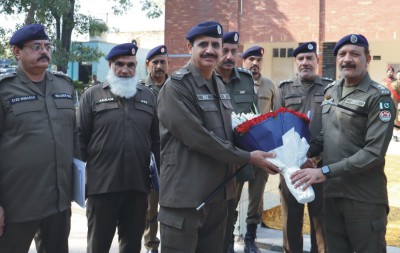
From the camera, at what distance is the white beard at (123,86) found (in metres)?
4.64

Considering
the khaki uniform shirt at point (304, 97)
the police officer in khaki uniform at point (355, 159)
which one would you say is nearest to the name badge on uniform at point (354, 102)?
the police officer in khaki uniform at point (355, 159)

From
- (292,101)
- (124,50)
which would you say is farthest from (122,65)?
(292,101)

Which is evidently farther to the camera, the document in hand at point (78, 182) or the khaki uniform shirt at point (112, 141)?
the khaki uniform shirt at point (112, 141)

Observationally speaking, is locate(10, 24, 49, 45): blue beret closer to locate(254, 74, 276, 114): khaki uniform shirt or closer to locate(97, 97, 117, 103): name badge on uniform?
locate(97, 97, 117, 103): name badge on uniform

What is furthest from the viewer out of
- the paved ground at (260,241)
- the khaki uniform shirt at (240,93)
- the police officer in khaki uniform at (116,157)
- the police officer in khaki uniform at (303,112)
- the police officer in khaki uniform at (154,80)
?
the paved ground at (260,241)

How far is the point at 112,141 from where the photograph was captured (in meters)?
4.61

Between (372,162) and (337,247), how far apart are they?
2.46 ft

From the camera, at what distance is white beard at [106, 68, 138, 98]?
4.64 metres

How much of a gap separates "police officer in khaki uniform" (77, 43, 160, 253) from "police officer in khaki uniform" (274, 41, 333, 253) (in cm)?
139

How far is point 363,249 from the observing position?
3.91 m

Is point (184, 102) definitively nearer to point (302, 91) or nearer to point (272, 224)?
point (302, 91)

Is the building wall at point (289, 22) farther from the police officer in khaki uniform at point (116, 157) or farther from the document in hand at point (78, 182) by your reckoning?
the document in hand at point (78, 182)

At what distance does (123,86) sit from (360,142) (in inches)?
79.1

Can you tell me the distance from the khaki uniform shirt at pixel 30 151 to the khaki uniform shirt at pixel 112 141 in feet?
2.31
